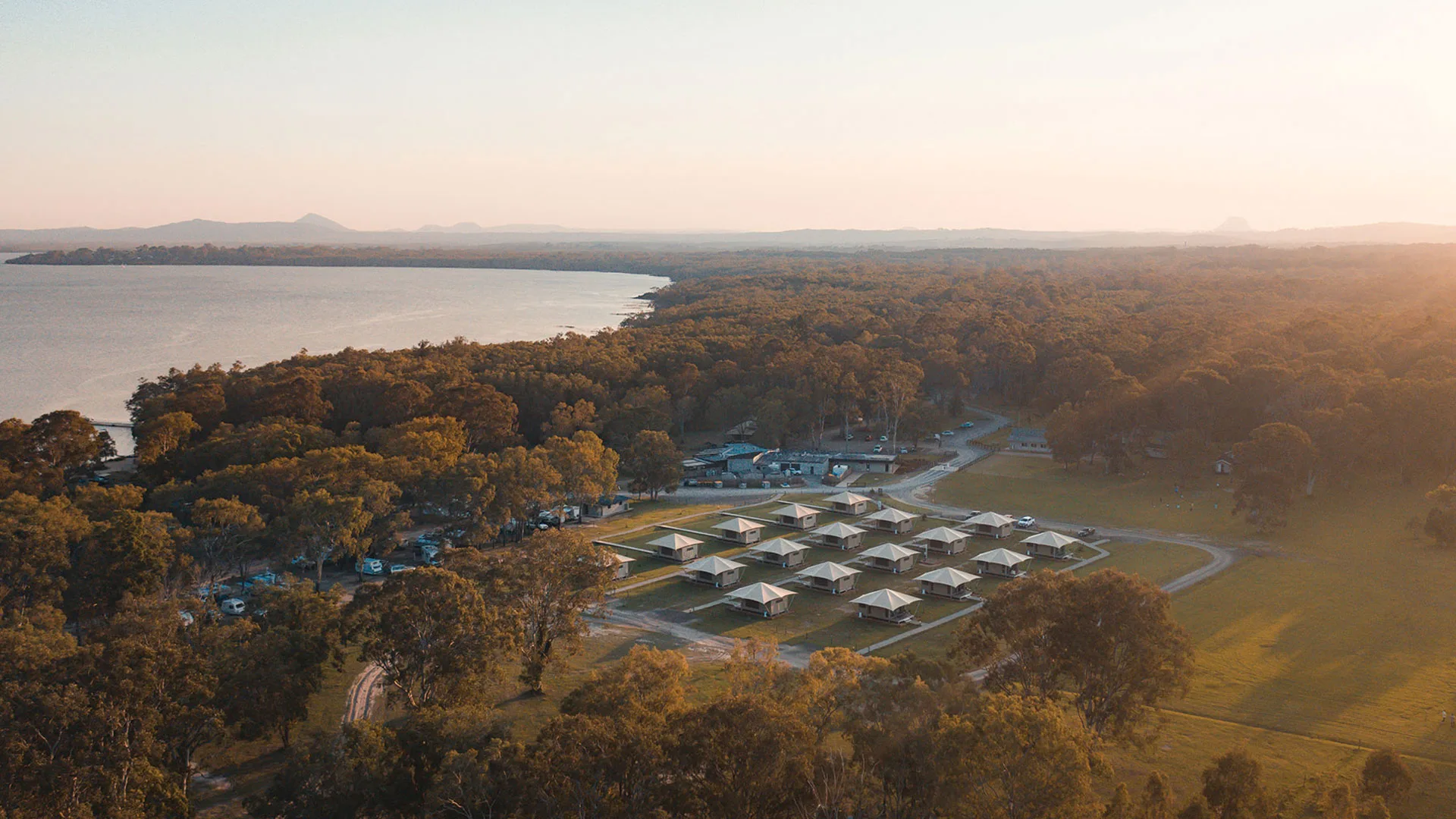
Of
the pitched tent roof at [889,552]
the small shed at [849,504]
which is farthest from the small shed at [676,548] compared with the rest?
the small shed at [849,504]

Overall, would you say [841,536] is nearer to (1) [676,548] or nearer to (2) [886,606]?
(1) [676,548]

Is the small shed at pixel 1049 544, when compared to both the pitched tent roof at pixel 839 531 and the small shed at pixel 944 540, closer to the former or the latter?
the small shed at pixel 944 540

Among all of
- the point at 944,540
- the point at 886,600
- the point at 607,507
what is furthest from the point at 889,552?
the point at 607,507

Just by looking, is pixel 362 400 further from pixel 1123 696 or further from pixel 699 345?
pixel 1123 696

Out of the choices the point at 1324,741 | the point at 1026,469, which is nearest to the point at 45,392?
the point at 1026,469

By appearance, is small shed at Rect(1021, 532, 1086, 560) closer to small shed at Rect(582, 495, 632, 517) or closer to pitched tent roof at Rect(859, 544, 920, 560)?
pitched tent roof at Rect(859, 544, 920, 560)

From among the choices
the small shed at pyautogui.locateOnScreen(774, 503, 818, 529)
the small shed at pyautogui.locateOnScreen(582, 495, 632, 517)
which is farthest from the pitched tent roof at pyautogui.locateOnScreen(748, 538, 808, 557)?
the small shed at pyautogui.locateOnScreen(582, 495, 632, 517)
